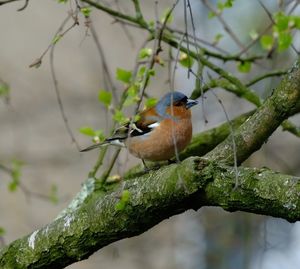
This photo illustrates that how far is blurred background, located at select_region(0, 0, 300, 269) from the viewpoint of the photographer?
859 centimetres

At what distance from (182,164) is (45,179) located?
5.47m

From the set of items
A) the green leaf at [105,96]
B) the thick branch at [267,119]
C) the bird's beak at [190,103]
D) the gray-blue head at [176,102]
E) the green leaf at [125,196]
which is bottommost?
the green leaf at [125,196]

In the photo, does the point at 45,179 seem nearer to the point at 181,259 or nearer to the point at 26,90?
the point at 26,90

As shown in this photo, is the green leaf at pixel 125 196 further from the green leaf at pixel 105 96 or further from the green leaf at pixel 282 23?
Answer: the green leaf at pixel 282 23

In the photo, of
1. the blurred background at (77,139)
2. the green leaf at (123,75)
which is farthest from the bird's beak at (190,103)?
the blurred background at (77,139)

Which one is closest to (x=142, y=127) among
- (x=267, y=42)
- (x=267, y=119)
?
(x=267, y=42)

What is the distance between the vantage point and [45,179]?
8.73m

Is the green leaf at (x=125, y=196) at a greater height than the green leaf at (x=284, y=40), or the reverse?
the green leaf at (x=284, y=40)

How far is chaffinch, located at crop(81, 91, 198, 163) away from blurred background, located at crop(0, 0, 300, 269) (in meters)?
3.01

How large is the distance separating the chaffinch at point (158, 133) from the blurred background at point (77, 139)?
3.01 metres

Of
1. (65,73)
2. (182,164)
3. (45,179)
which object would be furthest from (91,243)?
(65,73)

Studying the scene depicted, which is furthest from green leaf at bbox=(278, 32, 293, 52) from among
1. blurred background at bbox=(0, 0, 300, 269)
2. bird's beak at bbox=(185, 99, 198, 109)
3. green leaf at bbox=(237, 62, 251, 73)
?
blurred background at bbox=(0, 0, 300, 269)

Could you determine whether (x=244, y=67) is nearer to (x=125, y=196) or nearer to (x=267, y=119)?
(x=267, y=119)

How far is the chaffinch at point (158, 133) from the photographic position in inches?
199
